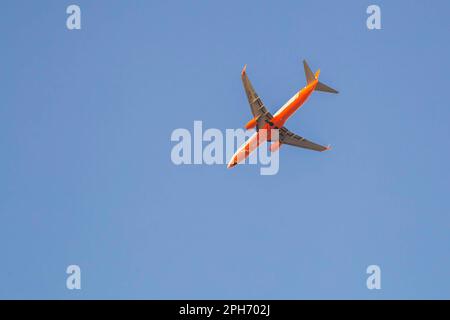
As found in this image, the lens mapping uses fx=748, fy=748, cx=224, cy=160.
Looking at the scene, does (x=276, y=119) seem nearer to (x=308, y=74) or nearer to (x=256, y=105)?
(x=256, y=105)

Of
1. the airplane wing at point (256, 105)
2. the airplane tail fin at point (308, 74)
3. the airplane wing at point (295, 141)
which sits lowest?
the airplane wing at point (295, 141)

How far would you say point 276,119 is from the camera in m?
101

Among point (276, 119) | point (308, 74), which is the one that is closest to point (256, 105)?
point (276, 119)

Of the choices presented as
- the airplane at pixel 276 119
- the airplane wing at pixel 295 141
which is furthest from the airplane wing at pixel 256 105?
the airplane wing at pixel 295 141

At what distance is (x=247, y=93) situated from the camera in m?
99.4

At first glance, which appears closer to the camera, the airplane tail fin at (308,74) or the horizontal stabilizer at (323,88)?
the airplane tail fin at (308,74)

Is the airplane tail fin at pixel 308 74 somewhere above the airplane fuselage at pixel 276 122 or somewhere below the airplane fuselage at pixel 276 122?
above

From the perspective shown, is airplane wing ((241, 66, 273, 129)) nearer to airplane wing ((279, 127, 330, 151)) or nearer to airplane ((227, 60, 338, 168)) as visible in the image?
airplane ((227, 60, 338, 168))

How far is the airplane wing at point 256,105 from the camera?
3880 inches

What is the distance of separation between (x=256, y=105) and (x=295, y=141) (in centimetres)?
1121

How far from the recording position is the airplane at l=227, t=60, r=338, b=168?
97000 mm

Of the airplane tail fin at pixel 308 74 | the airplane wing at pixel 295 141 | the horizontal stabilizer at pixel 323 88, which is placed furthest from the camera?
the airplane wing at pixel 295 141

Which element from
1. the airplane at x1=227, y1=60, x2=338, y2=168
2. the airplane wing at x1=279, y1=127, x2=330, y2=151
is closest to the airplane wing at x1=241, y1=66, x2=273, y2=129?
the airplane at x1=227, y1=60, x2=338, y2=168

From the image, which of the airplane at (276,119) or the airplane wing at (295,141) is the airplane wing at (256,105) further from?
the airplane wing at (295,141)
